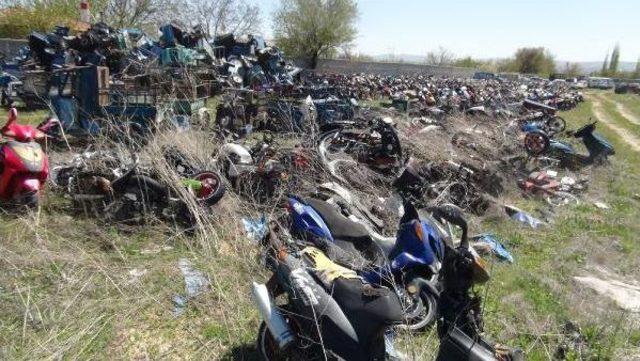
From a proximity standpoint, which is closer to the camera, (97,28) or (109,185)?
(109,185)

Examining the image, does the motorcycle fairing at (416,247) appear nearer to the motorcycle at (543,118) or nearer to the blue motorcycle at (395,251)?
the blue motorcycle at (395,251)

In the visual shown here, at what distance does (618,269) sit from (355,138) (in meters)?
4.05

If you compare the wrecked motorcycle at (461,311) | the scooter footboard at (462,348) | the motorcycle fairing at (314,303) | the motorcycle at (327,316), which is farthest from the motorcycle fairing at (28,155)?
the scooter footboard at (462,348)

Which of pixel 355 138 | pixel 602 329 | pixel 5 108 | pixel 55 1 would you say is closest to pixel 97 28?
pixel 5 108

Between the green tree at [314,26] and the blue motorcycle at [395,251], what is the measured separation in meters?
39.2

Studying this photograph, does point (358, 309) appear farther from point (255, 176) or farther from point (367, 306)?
point (255, 176)

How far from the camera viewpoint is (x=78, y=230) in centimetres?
444

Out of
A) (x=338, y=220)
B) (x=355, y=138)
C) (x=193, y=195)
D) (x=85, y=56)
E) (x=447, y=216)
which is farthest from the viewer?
(x=85, y=56)

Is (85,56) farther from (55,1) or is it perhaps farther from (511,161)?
(55,1)

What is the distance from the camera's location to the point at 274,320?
101 inches

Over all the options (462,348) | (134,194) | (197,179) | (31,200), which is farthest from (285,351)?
(31,200)

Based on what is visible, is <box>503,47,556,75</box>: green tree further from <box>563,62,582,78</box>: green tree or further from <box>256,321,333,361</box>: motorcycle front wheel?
<box>256,321,333,361</box>: motorcycle front wheel

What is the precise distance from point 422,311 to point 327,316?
129 centimetres

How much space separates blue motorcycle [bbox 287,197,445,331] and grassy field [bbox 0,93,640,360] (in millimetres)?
285
